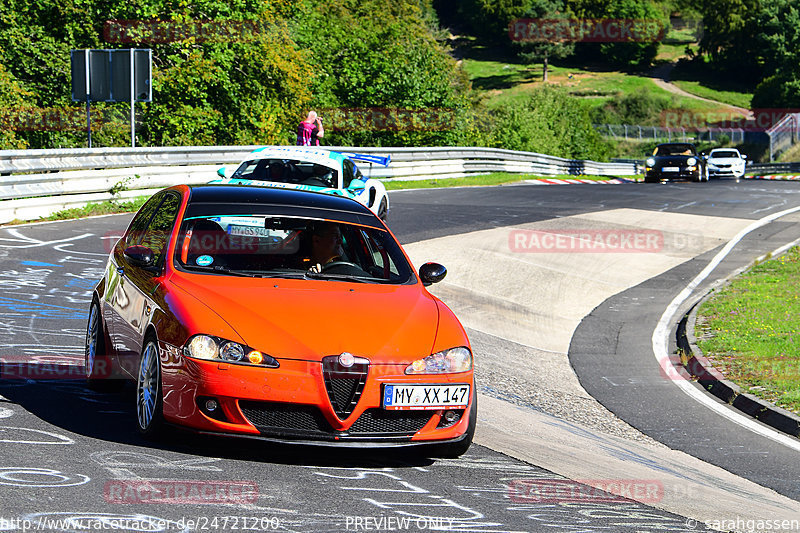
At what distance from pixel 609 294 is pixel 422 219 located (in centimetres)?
533

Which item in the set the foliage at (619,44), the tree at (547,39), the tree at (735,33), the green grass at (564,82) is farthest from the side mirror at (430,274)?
the foliage at (619,44)

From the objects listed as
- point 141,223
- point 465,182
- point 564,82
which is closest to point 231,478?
point 141,223

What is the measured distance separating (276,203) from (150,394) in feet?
5.70

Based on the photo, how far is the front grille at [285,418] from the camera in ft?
18.4

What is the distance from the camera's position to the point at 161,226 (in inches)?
280

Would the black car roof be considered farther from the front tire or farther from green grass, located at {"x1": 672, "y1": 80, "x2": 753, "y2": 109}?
green grass, located at {"x1": 672, "y1": 80, "x2": 753, "y2": 109}

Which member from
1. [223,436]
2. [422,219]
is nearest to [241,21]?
[422,219]

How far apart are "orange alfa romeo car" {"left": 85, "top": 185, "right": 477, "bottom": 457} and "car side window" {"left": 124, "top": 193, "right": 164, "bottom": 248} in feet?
0.65

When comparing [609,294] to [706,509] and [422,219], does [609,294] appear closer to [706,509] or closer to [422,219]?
[422,219]

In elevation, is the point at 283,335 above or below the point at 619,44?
above

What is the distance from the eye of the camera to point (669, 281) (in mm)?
17266

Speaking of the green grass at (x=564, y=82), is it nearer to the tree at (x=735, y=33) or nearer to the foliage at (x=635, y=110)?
the foliage at (x=635, y=110)

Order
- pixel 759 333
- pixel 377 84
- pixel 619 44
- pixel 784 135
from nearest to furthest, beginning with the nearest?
1. pixel 759 333
2. pixel 377 84
3. pixel 784 135
4. pixel 619 44

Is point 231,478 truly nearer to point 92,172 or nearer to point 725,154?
point 92,172
